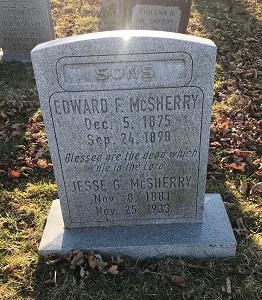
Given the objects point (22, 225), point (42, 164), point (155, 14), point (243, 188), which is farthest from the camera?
point (155, 14)

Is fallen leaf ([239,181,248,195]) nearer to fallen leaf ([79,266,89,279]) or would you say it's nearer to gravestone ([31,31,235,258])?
gravestone ([31,31,235,258])

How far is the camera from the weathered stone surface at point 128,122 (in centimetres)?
247

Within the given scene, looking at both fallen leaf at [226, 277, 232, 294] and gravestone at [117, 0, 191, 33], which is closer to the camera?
fallen leaf at [226, 277, 232, 294]

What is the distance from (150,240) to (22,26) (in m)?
5.28

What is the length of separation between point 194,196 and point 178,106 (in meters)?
0.85

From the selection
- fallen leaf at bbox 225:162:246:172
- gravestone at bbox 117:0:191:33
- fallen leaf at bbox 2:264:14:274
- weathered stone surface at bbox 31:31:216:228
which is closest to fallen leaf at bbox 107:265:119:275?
weathered stone surface at bbox 31:31:216:228

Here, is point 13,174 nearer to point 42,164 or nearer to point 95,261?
point 42,164

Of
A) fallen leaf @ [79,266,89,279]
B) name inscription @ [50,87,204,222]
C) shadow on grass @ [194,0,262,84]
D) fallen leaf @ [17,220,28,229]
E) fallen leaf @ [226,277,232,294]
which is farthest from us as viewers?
shadow on grass @ [194,0,262,84]

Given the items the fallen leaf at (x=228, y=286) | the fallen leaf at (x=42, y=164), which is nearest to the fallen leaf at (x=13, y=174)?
the fallen leaf at (x=42, y=164)

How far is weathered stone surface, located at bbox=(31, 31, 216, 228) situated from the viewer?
8.09ft

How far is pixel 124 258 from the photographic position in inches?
119

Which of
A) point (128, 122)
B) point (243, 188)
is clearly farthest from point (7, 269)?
point (243, 188)

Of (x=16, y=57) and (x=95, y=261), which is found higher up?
(x=16, y=57)

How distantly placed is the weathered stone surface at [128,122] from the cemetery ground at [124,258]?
16.9 inches
